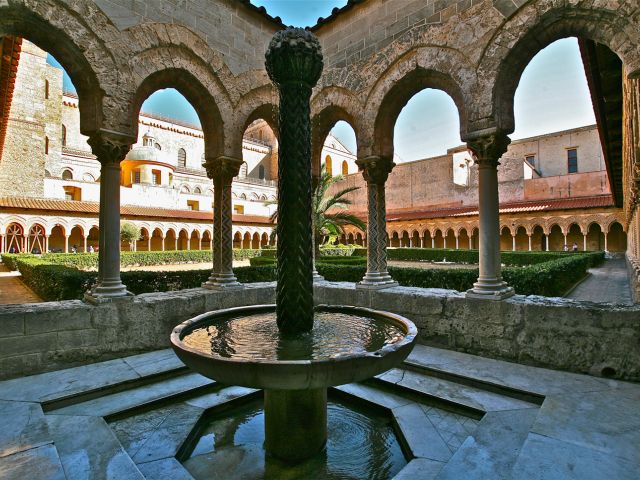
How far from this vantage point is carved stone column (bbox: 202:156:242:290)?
554 cm

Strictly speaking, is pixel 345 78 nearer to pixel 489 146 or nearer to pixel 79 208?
pixel 489 146

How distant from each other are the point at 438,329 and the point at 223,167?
3819 mm

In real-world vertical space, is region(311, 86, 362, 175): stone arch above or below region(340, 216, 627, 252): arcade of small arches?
above

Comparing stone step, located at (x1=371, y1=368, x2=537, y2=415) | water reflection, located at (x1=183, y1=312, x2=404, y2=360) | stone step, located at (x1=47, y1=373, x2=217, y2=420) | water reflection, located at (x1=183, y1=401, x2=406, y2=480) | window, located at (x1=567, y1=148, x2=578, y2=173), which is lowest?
water reflection, located at (x1=183, y1=401, x2=406, y2=480)

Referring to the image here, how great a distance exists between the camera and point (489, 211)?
171 inches

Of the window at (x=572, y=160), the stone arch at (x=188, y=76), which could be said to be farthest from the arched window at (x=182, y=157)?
the stone arch at (x=188, y=76)

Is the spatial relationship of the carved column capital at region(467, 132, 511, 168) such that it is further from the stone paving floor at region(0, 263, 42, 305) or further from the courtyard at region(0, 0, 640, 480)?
the stone paving floor at region(0, 263, 42, 305)

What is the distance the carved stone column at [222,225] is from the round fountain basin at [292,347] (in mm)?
2295

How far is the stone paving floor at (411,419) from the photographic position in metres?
2.04

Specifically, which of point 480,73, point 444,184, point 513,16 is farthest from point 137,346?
point 444,184

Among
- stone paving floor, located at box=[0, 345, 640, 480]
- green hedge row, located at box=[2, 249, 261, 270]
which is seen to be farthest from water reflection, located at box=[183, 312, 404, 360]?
green hedge row, located at box=[2, 249, 261, 270]

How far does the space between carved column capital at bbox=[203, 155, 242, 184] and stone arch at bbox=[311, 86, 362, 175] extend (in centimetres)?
129

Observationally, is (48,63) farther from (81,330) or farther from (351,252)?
(81,330)

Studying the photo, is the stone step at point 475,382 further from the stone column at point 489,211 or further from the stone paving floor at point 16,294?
Answer: the stone paving floor at point 16,294
